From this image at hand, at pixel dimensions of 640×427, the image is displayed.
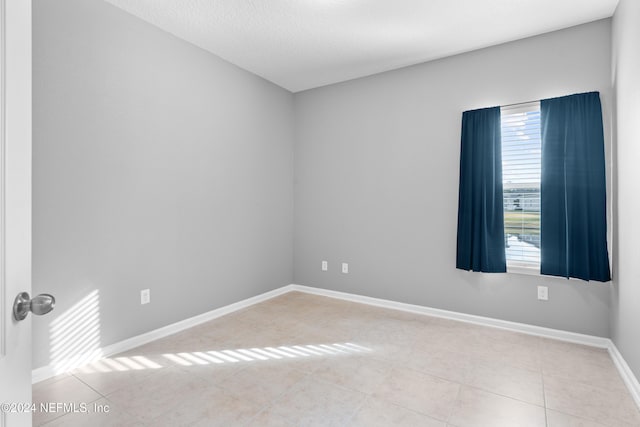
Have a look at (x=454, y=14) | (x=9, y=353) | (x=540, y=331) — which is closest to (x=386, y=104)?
(x=454, y=14)

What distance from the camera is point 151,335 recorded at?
288cm

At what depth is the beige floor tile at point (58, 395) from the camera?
1853 mm

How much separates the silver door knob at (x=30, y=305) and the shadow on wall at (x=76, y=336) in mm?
1868

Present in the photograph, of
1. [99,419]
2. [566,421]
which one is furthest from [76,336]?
[566,421]

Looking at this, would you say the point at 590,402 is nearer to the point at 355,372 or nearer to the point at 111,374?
the point at 355,372

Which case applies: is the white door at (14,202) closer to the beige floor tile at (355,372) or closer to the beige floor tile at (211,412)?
the beige floor tile at (211,412)

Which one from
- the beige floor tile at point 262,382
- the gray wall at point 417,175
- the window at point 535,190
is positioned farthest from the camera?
the gray wall at point 417,175

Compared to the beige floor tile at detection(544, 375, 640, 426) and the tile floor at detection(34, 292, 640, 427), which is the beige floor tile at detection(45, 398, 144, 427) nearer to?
the tile floor at detection(34, 292, 640, 427)

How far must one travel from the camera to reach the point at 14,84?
0.82 metres

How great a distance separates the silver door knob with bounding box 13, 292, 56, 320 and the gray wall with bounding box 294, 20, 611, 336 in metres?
3.33

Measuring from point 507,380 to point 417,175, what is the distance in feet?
6.84

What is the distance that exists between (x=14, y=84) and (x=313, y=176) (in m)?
3.65

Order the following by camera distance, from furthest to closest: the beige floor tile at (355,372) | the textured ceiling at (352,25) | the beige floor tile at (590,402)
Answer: the textured ceiling at (352,25), the beige floor tile at (355,372), the beige floor tile at (590,402)

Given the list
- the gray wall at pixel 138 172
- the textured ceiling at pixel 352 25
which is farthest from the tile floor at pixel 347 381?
the textured ceiling at pixel 352 25
